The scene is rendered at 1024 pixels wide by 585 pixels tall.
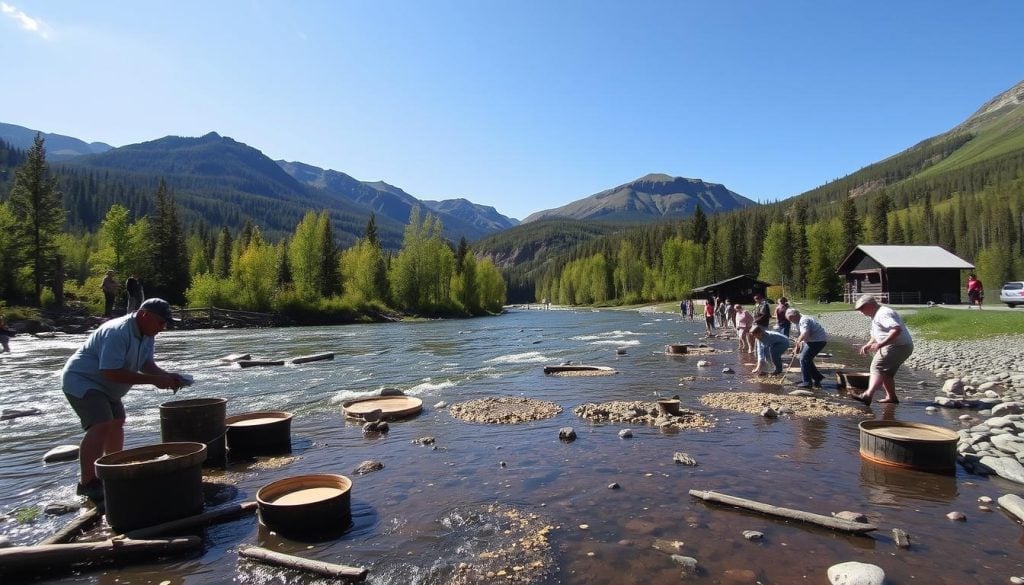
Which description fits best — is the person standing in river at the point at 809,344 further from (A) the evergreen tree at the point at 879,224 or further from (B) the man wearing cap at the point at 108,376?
(A) the evergreen tree at the point at 879,224

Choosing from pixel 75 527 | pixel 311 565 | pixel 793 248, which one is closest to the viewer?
pixel 311 565

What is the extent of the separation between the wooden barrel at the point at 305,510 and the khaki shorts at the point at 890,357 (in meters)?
12.0

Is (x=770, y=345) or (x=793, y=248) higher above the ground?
(x=793, y=248)

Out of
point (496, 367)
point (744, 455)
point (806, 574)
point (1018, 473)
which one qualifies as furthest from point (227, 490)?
point (496, 367)

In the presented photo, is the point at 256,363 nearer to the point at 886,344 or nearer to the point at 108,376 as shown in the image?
the point at 108,376

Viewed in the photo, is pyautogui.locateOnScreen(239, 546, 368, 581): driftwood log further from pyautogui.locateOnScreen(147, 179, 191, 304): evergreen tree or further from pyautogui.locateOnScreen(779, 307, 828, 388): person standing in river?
pyautogui.locateOnScreen(147, 179, 191, 304): evergreen tree

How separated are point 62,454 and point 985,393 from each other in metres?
22.0

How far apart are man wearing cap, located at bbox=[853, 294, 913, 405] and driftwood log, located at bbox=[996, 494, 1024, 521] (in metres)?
5.09

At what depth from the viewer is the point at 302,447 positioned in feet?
36.6

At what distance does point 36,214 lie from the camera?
54.8 metres

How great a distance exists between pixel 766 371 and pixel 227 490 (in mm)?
17852

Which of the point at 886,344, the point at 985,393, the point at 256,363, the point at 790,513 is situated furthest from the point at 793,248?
the point at 790,513

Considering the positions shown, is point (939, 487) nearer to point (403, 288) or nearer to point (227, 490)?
point (227, 490)

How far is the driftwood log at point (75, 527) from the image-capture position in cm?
640
